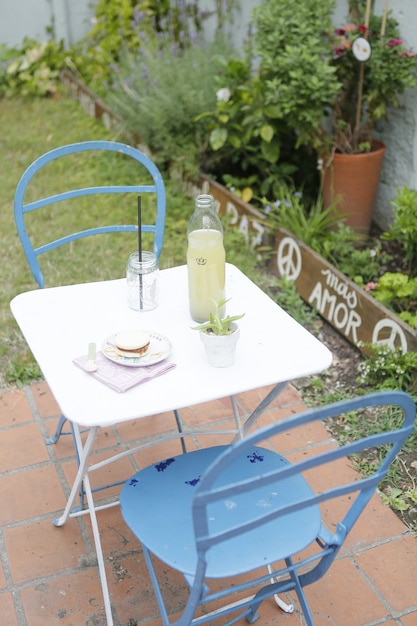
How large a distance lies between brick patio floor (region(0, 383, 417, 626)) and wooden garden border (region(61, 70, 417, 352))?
664 millimetres

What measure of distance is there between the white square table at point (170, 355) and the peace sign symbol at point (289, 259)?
153 cm

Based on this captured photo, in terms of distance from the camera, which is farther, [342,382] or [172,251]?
[172,251]

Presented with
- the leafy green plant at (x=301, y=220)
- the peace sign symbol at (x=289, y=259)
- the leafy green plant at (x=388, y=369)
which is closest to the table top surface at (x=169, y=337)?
the leafy green plant at (x=388, y=369)

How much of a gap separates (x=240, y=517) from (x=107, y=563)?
0.74 m

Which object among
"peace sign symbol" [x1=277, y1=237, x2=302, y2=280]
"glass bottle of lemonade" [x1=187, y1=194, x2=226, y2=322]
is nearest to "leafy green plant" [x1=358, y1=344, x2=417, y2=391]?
"peace sign symbol" [x1=277, y1=237, x2=302, y2=280]

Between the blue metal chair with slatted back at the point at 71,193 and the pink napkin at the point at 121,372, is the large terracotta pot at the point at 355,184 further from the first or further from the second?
the pink napkin at the point at 121,372

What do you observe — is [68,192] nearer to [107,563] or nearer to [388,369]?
[107,563]

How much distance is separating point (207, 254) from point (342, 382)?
1.50 metres

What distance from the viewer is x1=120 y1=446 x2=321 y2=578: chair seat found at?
1.77m

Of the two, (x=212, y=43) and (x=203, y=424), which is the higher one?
(x=212, y=43)

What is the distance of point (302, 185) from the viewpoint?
176 inches

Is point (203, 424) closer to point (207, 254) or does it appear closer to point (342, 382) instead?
point (342, 382)

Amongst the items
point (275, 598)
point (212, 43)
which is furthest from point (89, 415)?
point (212, 43)

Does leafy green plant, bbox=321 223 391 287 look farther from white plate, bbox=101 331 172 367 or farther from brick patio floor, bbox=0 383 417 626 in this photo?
white plate, bbox=101 331 172 367
